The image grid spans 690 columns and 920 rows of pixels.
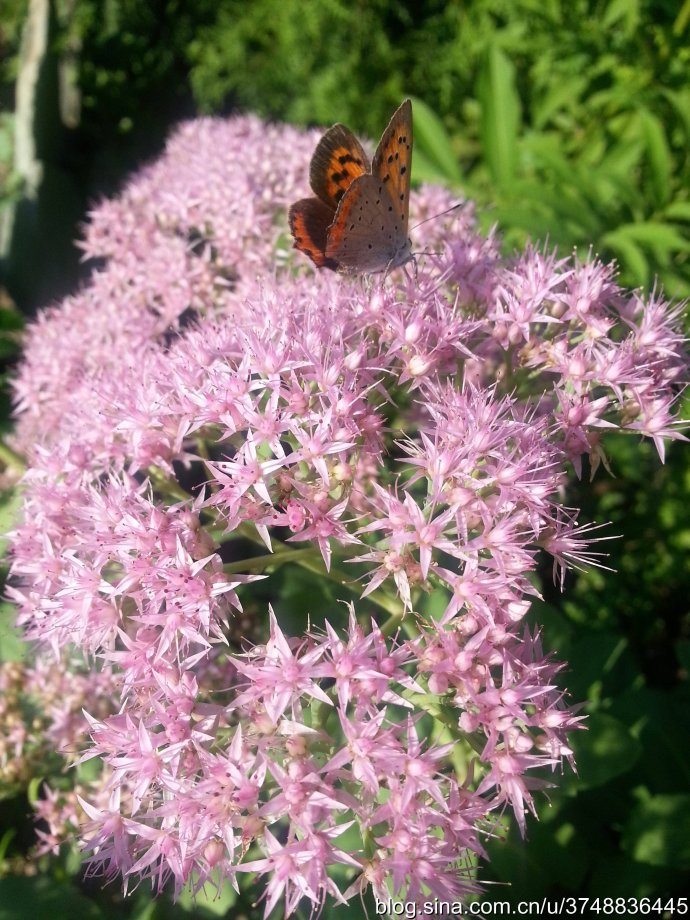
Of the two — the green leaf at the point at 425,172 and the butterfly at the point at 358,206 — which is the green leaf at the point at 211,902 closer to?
the butterfly at the point at 358,206

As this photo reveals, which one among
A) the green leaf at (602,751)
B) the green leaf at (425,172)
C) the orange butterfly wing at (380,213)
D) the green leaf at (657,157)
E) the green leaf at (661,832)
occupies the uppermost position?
the orange butterfly wing at (380,213)

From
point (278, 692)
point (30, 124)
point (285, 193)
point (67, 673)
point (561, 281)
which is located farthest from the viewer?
point (30, 124)

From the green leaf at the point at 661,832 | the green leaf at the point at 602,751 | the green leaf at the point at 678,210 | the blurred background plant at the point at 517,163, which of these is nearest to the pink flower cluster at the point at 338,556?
the green leaf at the point at 602,751

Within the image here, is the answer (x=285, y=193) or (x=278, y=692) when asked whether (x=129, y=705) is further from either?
(x=285, y=193)

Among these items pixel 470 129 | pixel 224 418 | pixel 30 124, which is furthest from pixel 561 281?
pixel 30 124

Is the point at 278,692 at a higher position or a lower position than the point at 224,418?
lower

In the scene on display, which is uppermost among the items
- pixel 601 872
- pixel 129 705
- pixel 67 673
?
pixel 129 705

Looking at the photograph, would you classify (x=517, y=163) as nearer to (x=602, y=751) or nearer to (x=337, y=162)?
(x=337, y=162)
